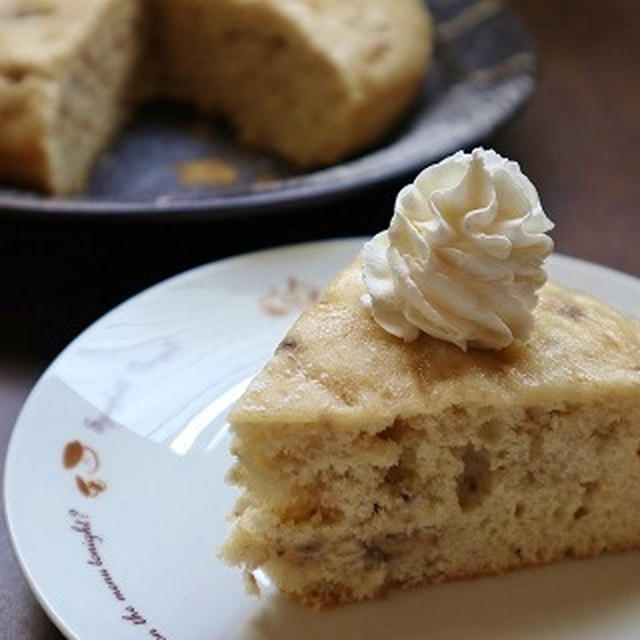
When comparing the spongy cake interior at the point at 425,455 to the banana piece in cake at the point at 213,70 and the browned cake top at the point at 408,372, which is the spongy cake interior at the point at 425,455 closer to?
the browned cake top at the point at 408,372

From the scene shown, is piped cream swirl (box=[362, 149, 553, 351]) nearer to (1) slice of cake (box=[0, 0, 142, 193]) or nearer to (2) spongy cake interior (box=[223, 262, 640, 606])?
(2) spongy cake interior (box=[223, 262, 640, 606])

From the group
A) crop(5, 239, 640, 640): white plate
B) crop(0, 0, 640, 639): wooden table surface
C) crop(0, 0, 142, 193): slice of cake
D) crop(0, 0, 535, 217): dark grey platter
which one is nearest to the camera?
crop(5, 239, 640, 640): white plate

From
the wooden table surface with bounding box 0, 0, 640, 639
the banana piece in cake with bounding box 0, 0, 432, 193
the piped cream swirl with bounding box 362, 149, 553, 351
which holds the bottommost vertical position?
the wooden table surface with bounding box 0, 0, 640, 639

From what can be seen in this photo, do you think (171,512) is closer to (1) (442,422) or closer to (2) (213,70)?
(1) (442,422)

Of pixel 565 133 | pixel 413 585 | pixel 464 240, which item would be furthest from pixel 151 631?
pixel 565 133

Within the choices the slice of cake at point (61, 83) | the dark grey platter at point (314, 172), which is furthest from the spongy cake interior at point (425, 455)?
the slice of cake at point (61, 83)

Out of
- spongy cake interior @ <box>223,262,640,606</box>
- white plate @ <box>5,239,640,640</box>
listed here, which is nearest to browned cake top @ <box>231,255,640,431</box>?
spongy cake interior @ <box>223,262,640,606</box>
